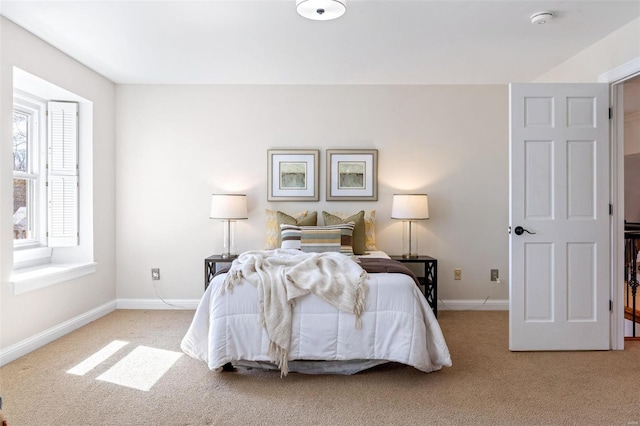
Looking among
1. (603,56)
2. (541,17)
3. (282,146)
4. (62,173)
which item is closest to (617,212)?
(603,56)

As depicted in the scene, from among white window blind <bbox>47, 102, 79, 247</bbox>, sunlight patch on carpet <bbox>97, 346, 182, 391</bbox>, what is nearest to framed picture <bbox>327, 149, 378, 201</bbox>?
sunlight patch on carpet <bbox>97, 346, 182, 391</bbox>

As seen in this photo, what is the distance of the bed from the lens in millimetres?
2625

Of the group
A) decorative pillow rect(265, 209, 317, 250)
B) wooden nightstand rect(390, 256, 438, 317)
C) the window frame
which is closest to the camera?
the window frame

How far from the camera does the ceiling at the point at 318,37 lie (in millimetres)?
2820

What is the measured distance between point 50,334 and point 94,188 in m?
1.45

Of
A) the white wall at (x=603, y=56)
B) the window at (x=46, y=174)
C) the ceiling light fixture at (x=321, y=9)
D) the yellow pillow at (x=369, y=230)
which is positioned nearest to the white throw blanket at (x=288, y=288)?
the yellow pillow at (x=369, y=230)

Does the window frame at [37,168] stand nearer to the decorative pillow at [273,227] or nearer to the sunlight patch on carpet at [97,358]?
the sunlight patch on carpet at [97,358]

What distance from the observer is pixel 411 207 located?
4.19m

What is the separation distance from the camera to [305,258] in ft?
9.89

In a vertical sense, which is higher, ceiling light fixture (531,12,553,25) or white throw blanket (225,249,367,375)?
ceiling light fixture (531,12,553,25)

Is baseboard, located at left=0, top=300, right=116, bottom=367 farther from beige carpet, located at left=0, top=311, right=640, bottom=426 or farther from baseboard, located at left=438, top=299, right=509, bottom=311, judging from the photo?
baseboard, located at left=438, top=299, right=509, bottom=311

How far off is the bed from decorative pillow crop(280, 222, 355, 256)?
1.05 metres

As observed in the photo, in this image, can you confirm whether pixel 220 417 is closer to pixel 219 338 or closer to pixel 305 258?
pixel 219 338

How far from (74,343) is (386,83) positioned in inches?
153
